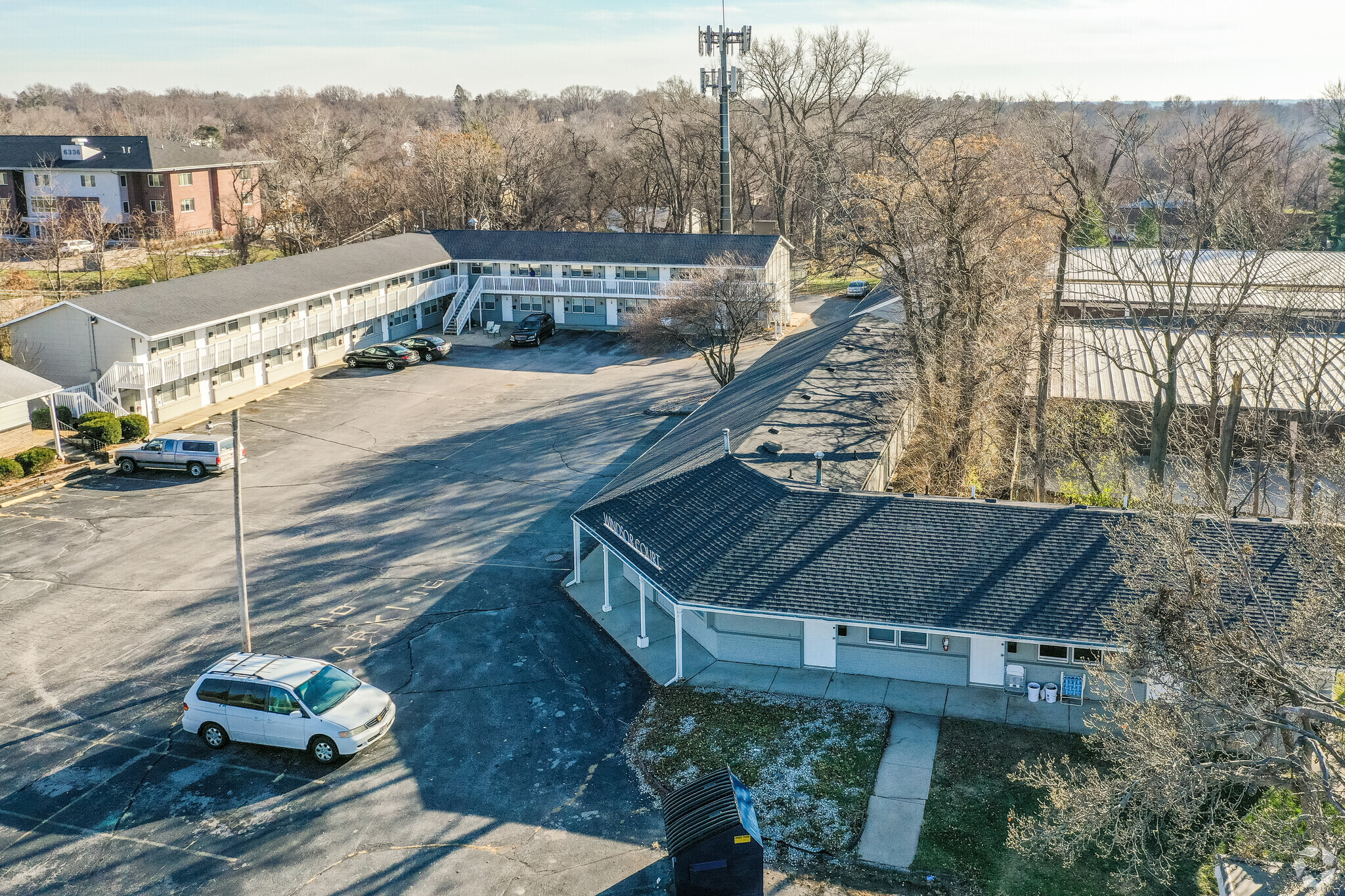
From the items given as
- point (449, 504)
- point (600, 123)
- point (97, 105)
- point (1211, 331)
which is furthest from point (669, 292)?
point (97, 105)

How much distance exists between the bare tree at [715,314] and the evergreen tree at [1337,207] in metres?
54.9

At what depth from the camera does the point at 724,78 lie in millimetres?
69375

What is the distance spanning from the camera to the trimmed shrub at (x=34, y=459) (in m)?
38.8

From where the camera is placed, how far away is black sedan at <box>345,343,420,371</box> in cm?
5500

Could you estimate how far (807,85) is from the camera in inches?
3706

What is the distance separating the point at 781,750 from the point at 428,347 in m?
40.6

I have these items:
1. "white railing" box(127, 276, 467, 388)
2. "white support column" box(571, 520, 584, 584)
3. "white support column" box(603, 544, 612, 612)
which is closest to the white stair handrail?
"white railing" box(127, 276, 467, 388)

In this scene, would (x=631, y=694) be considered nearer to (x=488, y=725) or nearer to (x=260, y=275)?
(x=488, y=725)

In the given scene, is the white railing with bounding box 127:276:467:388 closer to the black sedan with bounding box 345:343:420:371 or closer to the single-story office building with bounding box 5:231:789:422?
the single-story office building with bounding box 5:231:789:422

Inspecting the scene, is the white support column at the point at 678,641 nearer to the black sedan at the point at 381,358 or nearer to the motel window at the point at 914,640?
the motel window at the point at 914,640

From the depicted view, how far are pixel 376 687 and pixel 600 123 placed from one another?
458 ft

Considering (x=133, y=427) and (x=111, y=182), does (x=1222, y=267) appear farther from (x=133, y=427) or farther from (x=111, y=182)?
(x=111, y=182)

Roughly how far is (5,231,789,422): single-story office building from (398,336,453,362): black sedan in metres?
2.65

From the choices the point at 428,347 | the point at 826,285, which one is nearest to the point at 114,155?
the point at 428,347
